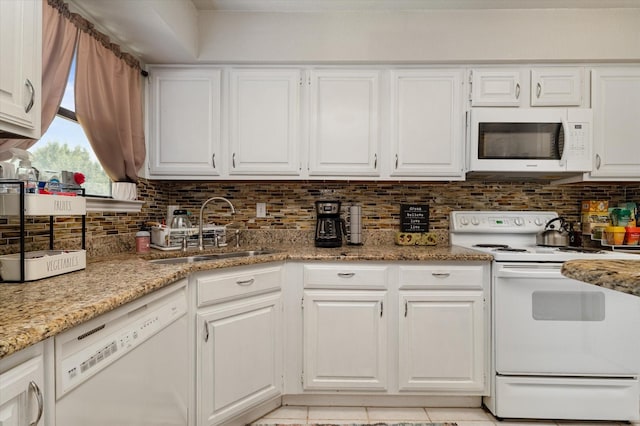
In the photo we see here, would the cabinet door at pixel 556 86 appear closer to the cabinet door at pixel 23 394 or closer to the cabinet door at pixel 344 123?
the cabinet door at pixel 344 123

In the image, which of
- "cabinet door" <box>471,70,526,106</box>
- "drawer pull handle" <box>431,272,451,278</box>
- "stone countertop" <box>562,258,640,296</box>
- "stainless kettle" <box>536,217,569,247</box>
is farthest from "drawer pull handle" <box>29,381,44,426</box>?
"stainless kettle" <box>536,217,569,247</box>

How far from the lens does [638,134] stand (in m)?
2.33

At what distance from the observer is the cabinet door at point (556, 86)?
233 cm

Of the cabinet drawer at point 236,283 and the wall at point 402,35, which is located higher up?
the wall at point 402,35

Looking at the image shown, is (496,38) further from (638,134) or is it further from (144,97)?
(144,97)

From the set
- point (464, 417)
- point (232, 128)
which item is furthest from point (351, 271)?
point (232, 128)

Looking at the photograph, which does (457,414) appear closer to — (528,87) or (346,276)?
(346,276)

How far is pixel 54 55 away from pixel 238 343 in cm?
153

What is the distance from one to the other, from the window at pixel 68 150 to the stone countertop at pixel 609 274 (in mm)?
1926

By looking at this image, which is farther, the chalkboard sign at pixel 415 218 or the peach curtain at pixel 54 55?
the chalkboard sign at pixel 415 218

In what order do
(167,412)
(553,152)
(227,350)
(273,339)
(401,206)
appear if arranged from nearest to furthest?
(167,412), (227,350), (273,339), (553,152), (401,206)

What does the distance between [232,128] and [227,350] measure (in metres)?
1.35

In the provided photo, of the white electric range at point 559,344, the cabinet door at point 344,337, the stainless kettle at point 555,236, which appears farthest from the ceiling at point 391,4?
the cabinet door at point 344,337

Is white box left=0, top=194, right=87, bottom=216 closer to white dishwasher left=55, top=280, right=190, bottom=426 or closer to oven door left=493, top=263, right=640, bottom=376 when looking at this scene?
white dishwasher left=55, top=280, right=190, bottom=426
